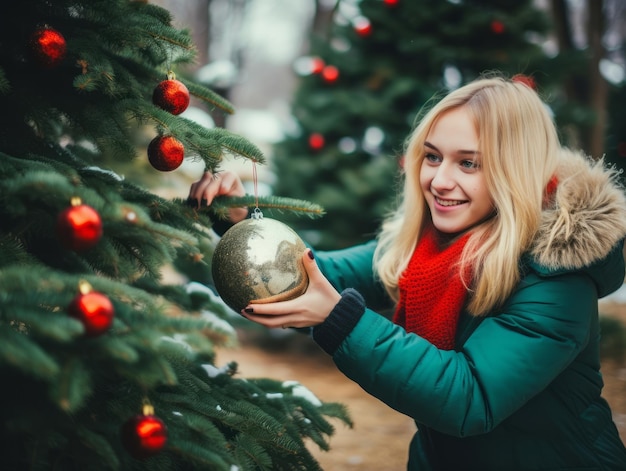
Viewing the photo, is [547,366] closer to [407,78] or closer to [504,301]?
[504,301]

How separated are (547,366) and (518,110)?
0.95 m

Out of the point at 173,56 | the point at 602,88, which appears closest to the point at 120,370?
the point at 173,56

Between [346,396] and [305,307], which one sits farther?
[346,396]

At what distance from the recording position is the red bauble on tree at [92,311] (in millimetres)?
1238

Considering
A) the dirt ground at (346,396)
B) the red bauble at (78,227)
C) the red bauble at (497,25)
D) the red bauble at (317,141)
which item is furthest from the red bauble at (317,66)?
the red bauble at (78,227)

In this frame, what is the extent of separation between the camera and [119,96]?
187 cm

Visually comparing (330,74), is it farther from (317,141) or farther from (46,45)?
(46,45)

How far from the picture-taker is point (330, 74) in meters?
5.72

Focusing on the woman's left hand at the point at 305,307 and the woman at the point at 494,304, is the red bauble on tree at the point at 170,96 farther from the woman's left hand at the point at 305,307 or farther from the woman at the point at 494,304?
the woman's left hand at the point at 305,307

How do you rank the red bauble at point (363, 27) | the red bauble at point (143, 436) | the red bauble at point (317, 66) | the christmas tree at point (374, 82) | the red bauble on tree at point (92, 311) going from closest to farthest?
the red bauble on tree at point (92, 311)
the red bauble at point (143, 436)
the christmas tree at point (374, 82)
the red bauble at point (363, 27)
the red bauble at point (317, 66)

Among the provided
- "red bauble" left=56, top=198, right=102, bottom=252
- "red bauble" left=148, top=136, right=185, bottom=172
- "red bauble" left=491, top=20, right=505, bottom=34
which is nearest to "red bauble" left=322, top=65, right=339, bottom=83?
"red bauble" left=491, top=20, right=505, bottom=34

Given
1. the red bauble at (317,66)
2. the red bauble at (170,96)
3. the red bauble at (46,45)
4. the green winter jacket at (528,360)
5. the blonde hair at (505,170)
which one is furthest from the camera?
the red bauble at (317,66)

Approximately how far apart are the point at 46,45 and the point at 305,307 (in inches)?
42.0

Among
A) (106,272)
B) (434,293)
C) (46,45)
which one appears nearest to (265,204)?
(106,272)
